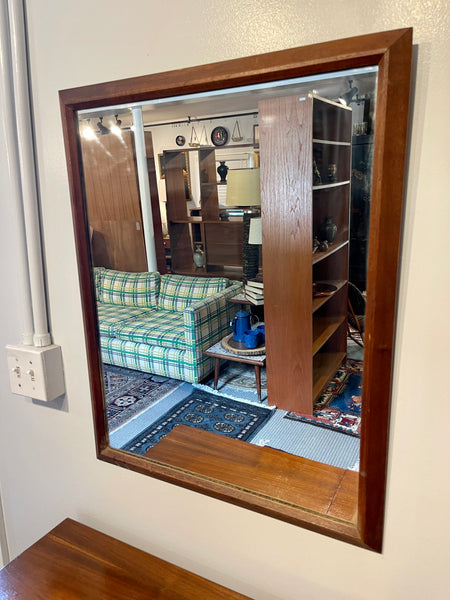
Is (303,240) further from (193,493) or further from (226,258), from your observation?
(193,493)

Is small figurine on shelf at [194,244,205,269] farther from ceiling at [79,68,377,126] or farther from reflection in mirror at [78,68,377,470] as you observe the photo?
ceiling at [79,68,377,126]

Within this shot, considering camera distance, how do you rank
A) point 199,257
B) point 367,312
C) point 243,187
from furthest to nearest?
point 199,257, point 243,187, point 367,312

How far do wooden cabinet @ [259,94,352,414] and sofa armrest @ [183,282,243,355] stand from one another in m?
0.09

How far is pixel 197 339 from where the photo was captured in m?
0.84

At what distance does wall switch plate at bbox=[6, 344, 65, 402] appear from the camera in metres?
0.89

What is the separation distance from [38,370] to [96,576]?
0.39 m

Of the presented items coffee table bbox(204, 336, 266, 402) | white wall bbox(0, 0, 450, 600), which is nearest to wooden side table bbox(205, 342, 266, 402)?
coffee table bbox(204, 336, 266, 402)

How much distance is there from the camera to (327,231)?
64 cm

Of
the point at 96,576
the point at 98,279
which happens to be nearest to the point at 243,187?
the point at 98,279

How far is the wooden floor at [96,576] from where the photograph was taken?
757mm

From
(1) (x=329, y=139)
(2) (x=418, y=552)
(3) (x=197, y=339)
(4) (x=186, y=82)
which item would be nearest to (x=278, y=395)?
(3) (x=197, y=339)

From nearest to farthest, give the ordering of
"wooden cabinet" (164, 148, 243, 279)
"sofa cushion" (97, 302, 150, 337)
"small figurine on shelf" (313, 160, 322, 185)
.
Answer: "small figurine on shelf" (313, 160, 322, 185), "wooden cabinet" (164, 148, 243, 279), "sofa cushion" (97, 302, 150, 337)

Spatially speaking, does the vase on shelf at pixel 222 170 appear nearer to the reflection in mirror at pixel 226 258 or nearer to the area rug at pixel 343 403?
the reflection in mirror at pixel 226 258

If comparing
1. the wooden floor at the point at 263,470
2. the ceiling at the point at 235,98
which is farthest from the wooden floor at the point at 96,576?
the ceiling at the point at 235,98
